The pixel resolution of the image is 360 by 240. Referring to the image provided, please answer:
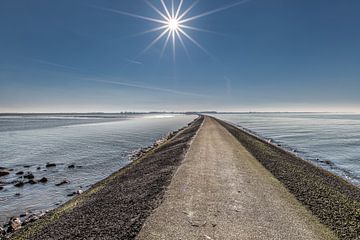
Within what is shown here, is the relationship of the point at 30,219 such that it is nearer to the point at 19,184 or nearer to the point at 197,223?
the point at 19,184

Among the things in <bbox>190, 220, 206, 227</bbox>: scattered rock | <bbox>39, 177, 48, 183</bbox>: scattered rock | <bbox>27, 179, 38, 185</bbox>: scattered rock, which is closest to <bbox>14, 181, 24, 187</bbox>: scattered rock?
<bbox>27, 179, 38, 185</bbox>: scattered rock

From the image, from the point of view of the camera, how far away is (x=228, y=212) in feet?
Result: 28.7

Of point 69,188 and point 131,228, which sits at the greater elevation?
point 131,228

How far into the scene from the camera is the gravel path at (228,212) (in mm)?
7398

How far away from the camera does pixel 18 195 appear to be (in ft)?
49.8

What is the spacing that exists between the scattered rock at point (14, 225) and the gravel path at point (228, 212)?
6.52m

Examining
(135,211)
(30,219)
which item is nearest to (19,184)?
(30,219)

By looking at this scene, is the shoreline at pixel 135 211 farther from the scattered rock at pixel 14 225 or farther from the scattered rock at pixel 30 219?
the scattered rock at pixel 30 219

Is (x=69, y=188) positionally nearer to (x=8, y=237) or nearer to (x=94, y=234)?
(x=8, y=237)

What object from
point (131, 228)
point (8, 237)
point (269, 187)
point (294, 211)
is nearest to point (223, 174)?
point (269, 187)

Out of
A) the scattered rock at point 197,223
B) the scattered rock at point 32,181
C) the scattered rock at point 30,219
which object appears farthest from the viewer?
the scattered rock at point 32,181

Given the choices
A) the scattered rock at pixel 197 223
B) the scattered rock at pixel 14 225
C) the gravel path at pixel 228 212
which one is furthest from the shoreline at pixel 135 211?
the scattered rock at pixel 197 223

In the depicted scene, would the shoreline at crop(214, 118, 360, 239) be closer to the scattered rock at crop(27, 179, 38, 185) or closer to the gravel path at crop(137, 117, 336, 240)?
the gravel path at crop(137, 117, 336, 240)

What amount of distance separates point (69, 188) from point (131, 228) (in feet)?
36.3
